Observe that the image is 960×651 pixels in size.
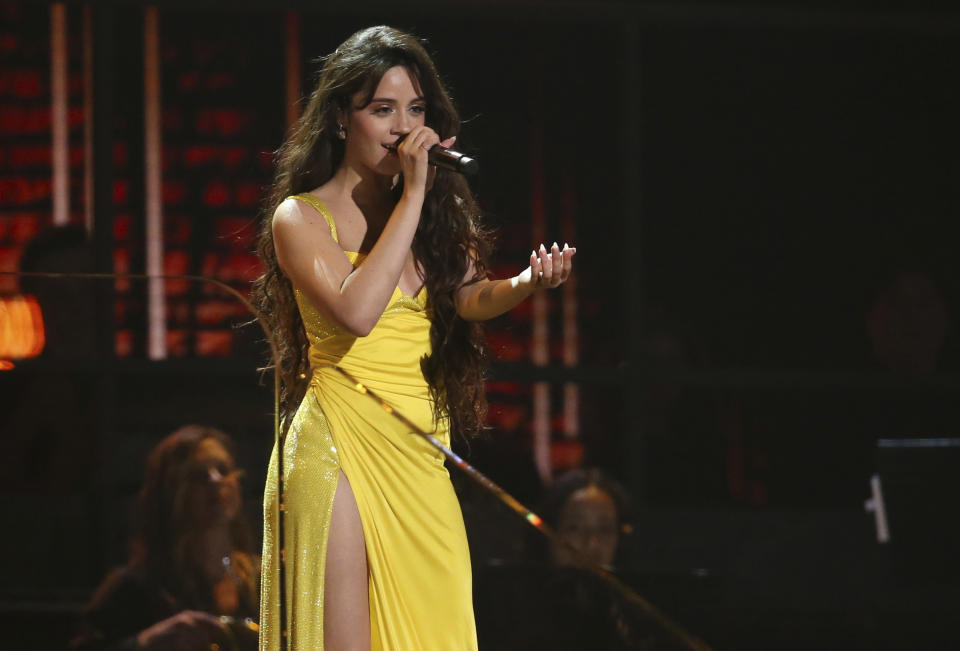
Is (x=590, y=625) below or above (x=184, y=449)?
below

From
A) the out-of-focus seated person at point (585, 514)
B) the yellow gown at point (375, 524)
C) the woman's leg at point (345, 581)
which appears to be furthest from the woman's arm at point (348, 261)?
the out-of-focus seated person at point (585, 514)

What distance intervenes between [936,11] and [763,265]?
962mm

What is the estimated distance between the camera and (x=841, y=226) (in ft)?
13.4

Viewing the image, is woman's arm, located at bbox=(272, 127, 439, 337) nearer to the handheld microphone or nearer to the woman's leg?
the handheld microphone

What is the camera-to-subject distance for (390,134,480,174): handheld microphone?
64.7 inches

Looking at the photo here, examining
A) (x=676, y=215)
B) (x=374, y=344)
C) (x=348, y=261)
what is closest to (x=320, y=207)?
(x=348, y=261)

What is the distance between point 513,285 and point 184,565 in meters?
0.63

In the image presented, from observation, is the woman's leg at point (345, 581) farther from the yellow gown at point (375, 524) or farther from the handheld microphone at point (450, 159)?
the handheld microphone at point (450, 159)

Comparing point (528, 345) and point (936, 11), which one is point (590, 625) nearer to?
point (528, 345)

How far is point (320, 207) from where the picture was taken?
5.68 feet

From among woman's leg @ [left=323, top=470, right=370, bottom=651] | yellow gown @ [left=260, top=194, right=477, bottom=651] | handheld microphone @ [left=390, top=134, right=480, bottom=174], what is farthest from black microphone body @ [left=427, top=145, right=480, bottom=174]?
woman's leg @ [left=323, top=470, right=370, bottom=651]

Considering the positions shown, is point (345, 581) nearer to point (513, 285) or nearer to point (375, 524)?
point (375, 524)

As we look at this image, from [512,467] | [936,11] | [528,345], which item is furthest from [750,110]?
[512,467]

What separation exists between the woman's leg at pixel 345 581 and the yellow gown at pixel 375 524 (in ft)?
0.03
